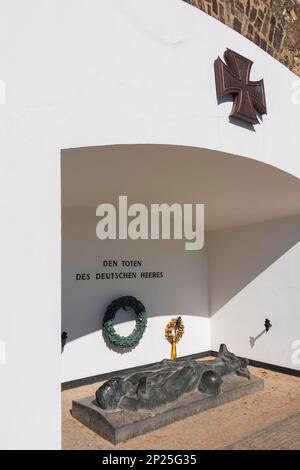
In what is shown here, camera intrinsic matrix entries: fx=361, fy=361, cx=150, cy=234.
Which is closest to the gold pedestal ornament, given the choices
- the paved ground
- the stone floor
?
the stone floor

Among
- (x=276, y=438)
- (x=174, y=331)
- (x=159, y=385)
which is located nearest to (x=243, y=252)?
(x=174, y=331)

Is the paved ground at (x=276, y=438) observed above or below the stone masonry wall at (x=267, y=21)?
below

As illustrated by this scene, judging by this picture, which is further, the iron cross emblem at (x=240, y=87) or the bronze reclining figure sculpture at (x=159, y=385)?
the bronze reclining figure sculpture at (x=159, y=385)

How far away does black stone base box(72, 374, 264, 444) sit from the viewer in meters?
4.47

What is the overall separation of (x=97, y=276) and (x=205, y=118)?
4.10 meters

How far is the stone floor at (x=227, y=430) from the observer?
4377mm

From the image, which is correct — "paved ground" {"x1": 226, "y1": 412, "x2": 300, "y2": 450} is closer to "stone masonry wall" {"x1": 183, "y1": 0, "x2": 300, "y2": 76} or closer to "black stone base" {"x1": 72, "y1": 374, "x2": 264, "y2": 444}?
"black stone base" {"x1": 72, "y1": 374, "x2": 264, "y2": 444}

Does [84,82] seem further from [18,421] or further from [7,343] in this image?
[18,421]

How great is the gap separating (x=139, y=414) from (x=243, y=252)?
4561 mm

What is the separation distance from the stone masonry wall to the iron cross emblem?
75 centimetres

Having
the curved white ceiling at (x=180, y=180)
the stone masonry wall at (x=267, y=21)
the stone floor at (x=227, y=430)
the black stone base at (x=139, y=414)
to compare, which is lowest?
the stone floor at (x=227, y=430)

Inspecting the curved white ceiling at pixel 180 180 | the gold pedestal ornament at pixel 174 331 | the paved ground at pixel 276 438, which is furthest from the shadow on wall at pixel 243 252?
the paved ground at pixel 276 438

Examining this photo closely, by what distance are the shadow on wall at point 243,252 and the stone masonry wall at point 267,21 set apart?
9.97 feet

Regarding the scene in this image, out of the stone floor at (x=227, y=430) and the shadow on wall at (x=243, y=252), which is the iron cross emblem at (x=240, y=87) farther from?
the stone floor at (x=227, y=430)
